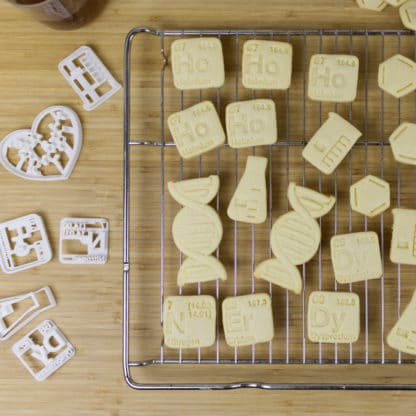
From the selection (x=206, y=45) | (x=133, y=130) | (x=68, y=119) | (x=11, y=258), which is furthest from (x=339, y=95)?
(x=11, y=258)

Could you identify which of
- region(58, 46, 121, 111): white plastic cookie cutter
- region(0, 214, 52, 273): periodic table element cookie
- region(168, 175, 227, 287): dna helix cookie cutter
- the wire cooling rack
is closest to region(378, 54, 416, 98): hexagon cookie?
the wire cooling rack

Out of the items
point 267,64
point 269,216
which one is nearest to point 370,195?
point 269,216

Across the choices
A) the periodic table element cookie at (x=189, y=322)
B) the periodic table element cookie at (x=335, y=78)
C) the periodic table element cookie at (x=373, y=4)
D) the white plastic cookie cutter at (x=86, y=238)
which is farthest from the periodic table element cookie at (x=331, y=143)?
the white plastic cookie cutter at (x=86, y=238)

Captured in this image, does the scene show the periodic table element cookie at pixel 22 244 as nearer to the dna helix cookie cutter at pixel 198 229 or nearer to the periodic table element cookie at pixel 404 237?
the dna helix cookie cutter at pixel 198 229

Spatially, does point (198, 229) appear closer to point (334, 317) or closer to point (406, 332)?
point (334, 317)

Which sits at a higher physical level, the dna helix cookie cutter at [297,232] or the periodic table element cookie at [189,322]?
the dna helix cookie cutter at [297,232]

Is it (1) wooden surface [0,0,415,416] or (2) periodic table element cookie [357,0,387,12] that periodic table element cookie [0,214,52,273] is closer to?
(1) wooden surface [0,0,415,416]

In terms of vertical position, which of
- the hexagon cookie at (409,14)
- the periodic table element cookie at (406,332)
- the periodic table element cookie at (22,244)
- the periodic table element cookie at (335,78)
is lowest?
the periodic table element cookie at (406,332)
